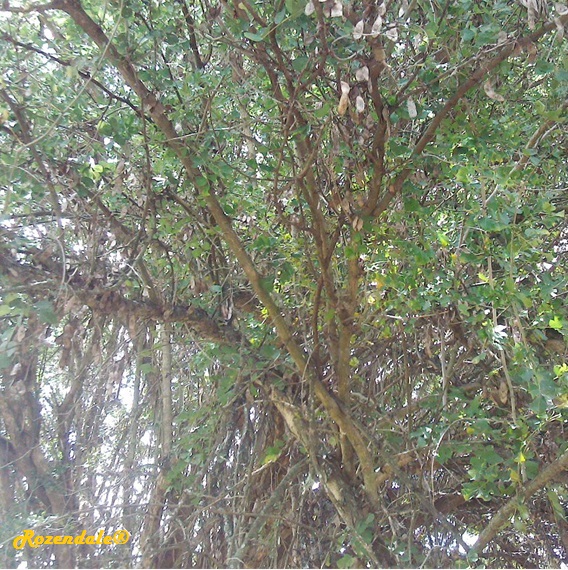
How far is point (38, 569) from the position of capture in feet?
9.34

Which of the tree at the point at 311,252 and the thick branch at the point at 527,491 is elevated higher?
the tree at the point at 311,252

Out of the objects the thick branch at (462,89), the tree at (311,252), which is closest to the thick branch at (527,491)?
the tree at (311,252)

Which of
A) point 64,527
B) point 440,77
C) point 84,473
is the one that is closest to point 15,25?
point 440,77

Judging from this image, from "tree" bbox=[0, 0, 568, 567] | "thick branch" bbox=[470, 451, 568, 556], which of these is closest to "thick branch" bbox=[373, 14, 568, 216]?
"tree" bbox=[0, 0, 568, 567]

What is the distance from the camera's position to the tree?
1.73 meters

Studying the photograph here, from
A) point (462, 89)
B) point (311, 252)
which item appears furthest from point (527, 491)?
point (462, 89)

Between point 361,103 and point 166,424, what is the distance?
1769 millimetres

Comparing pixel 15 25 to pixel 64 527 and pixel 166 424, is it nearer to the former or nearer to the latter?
pixel 166 424

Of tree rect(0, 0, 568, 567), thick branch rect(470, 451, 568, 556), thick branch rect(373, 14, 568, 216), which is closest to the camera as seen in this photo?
thick branch rect(373, 14, 568, 216)

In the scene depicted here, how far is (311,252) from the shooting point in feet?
7.43

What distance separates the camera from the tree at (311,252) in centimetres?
173

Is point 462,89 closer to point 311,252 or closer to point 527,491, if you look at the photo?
point 311,252

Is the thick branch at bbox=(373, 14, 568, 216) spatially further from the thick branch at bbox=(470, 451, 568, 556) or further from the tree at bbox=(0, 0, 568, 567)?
the thick branch at bbox=(470, 451, 568, 556)

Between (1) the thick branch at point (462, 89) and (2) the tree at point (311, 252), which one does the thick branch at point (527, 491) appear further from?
(1) the thick branch at point (462, 89)
